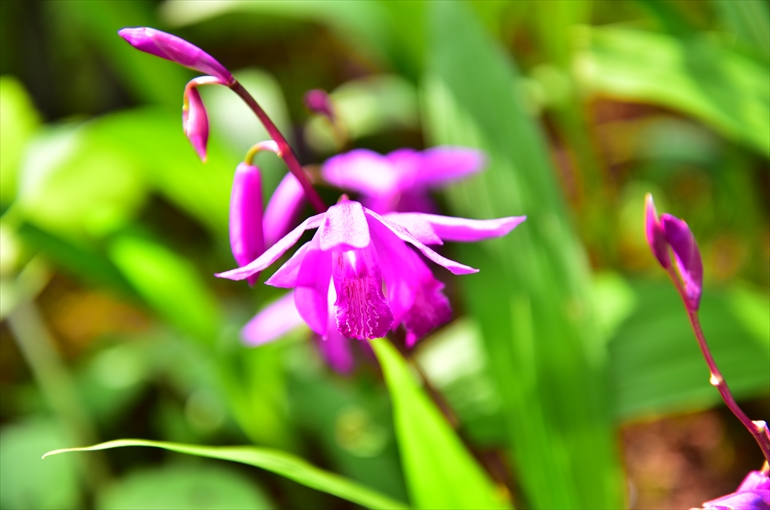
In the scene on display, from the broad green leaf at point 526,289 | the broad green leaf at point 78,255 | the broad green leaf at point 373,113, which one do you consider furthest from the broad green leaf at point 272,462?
the broad green leaf at point 373,113

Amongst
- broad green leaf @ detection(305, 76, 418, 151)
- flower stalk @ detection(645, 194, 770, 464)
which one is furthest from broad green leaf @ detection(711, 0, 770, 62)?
broad green leaf @ detection(305, 76, 418, 151)

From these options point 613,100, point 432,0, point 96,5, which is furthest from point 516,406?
point 613,100

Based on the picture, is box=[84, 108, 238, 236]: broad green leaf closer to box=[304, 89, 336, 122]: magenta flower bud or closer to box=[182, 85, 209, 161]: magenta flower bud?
box=[304, 89, 336, 122]: magenta flower bud

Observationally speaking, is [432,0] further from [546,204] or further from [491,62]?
[546,204]

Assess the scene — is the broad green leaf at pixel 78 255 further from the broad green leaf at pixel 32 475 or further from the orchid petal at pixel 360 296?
the orchid petal at pixel 360 296

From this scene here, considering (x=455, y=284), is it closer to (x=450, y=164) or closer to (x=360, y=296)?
(x=450, y=164)

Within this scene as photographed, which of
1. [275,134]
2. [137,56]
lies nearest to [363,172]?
[275,134]

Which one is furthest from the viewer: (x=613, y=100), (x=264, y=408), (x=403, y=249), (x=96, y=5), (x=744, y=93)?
(x=613, y=100)
